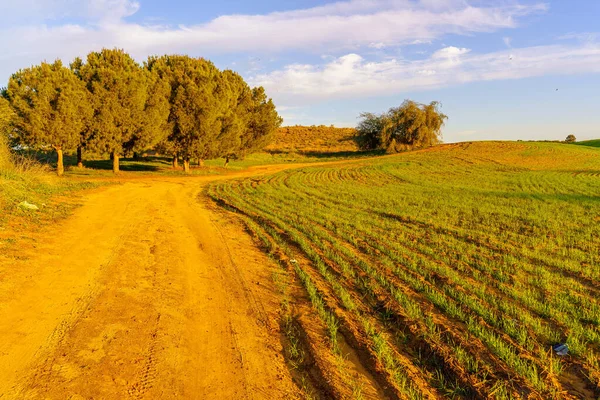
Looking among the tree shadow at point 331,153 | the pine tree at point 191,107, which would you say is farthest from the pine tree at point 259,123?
the tree shadow at point 331,153

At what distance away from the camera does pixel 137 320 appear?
5301mm

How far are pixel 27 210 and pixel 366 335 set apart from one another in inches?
439

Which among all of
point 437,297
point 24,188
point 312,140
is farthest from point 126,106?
point 312,140

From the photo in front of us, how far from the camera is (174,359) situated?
14.5 feet

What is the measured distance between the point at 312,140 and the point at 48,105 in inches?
2314

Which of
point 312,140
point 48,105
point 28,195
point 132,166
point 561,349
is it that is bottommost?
point 561,349

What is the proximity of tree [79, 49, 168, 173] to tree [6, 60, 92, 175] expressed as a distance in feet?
3.63

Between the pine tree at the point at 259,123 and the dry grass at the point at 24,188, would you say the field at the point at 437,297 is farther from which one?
the pine tree at the point at 259,123

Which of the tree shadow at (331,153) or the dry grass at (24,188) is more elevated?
the tree shadow at (331,153)

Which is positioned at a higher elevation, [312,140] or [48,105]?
[312,140]

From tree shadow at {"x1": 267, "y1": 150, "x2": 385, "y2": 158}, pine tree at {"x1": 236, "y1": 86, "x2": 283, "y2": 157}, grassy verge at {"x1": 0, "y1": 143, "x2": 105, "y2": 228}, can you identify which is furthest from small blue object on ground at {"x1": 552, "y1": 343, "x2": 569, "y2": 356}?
tree shadow at {"x1": 267, "y1": 150, "x2": 385, "y2": 158}

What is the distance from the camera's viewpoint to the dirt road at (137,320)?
12.9 ft

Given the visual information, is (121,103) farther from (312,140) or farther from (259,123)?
(312,140)

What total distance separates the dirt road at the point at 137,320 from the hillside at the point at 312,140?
176ft
